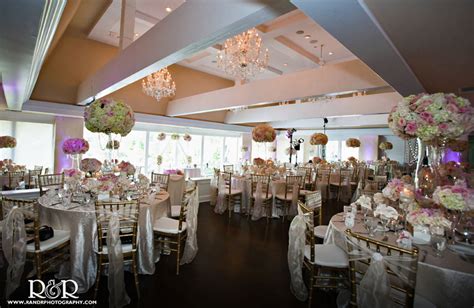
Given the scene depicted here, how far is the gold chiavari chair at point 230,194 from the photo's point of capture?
20.2 ft

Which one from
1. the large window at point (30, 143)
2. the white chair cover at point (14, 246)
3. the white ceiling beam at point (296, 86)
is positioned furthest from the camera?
the large window at point (30, 143)

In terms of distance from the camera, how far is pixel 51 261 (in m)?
2.79

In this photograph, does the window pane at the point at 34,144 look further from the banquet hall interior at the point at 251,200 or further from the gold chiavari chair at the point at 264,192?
the gold chiavari chair at the point at 264,192

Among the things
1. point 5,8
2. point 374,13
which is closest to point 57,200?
point 5,8

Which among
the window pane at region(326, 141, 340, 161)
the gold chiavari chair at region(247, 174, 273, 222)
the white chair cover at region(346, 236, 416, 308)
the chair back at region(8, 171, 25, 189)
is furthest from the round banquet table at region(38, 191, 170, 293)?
the window pane at region(326, 141, 340, 161)

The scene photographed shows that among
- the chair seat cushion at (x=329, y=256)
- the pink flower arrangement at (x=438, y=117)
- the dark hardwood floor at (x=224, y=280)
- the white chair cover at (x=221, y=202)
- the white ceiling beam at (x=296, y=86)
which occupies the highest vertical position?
the white ceiling beam at (x=296, y=86)

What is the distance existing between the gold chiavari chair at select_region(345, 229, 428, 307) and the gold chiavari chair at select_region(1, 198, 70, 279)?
124 inches

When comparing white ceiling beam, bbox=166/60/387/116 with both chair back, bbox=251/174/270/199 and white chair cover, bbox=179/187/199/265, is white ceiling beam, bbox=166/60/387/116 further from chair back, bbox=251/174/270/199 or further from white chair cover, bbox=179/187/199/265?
white chair cover, bbox=179/187/199/265

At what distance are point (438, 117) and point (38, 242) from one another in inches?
165

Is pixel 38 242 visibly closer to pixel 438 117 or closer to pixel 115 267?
pixel 115 267

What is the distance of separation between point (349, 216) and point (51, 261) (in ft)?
11.6

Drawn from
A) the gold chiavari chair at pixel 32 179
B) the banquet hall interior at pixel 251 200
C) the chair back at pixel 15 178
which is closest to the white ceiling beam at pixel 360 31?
the banquet hall interior at pixel 251 200

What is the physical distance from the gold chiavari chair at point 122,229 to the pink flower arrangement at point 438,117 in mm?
3026

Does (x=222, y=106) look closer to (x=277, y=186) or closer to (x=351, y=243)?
(x=277, y=186)
